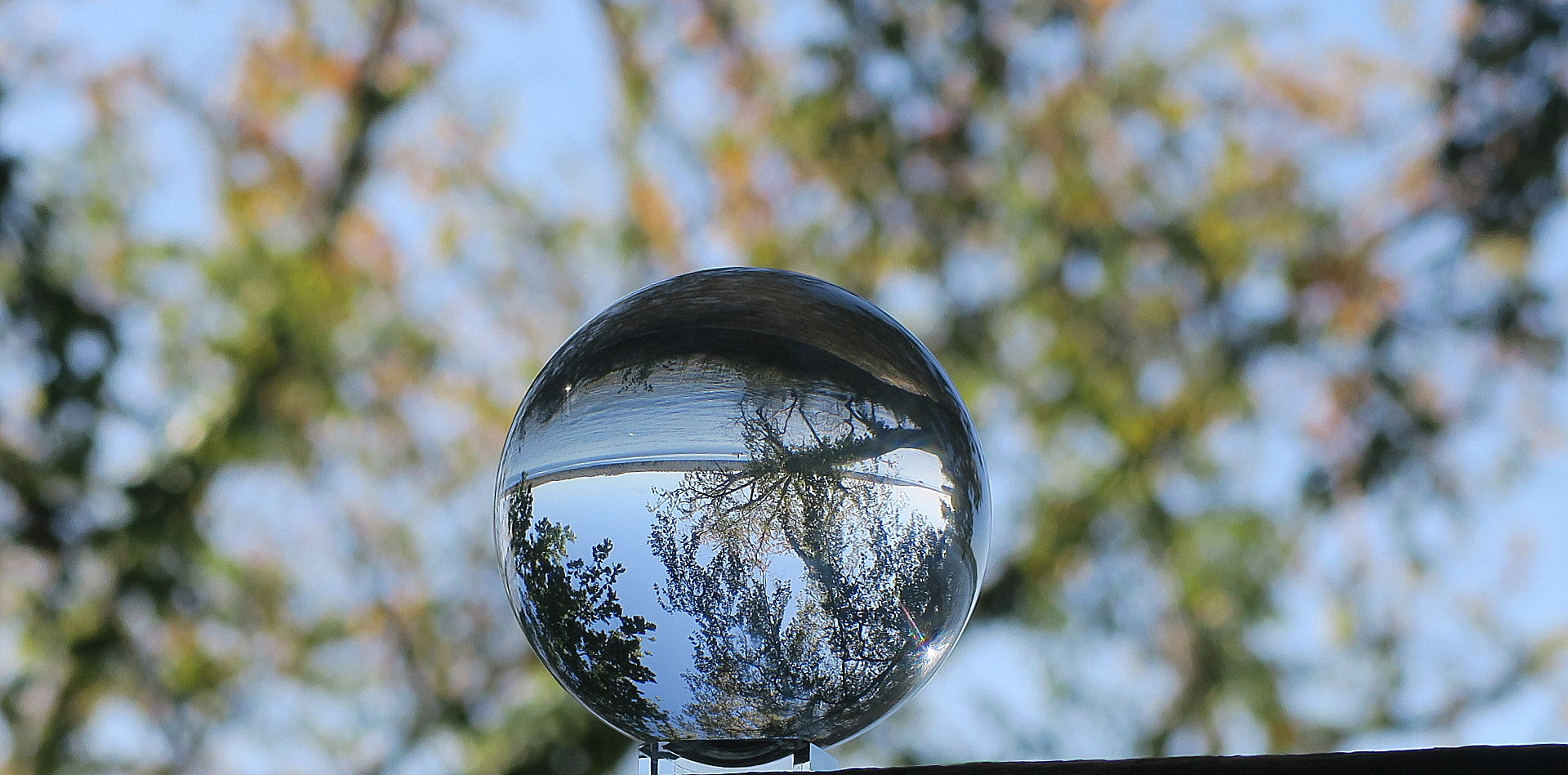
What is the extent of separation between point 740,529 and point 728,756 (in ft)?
0.58

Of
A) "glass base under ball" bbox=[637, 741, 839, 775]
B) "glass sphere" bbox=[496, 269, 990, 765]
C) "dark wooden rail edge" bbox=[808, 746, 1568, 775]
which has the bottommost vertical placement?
"dark wooden rail edge" bbox=[808, 746, 1568, 775]

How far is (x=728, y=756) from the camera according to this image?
102cm

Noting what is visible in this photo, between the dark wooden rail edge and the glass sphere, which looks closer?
the dark wooden rail edge

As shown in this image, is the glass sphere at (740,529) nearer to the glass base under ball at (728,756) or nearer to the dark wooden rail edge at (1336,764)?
the glass base under ball at (728,756)

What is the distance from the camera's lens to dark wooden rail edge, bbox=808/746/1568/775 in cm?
69

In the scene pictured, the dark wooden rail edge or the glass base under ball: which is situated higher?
the glass base under ball

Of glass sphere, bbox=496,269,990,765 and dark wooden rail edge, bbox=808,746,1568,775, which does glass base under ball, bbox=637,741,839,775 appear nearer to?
glass sphere, bbox=496,269,990,765

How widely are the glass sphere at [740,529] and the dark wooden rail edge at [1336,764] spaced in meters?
0.26

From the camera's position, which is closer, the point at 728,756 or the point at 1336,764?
the point at 1336,764

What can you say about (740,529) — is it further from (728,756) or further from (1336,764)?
(1336,764)

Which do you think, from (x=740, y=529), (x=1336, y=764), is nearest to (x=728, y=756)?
(x=740, y=529)

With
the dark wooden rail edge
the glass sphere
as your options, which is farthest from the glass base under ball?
the dark wooden rail edge

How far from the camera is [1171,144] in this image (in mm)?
5629

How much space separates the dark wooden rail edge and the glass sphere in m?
0.26
